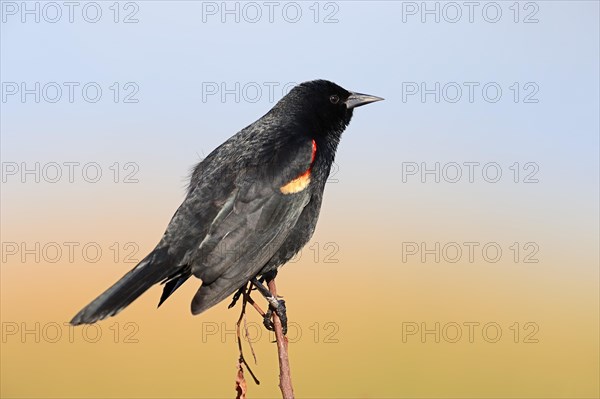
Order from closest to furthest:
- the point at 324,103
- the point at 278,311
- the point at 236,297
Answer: the point at 278,311 → the point at 236,297 → the point at 324,103

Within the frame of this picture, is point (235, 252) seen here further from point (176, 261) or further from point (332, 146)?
point (332, 146)

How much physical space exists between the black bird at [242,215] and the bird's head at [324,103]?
2 centimetres

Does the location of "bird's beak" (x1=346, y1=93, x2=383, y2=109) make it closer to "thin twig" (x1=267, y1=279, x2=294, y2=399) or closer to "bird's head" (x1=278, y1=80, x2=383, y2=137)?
"bird's head" (x1=278, y1=80, x2=383, y2=137)

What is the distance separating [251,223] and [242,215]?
7 centimetres

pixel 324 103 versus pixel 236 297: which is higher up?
pixel 324 103

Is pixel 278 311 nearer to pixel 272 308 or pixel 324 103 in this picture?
Answer: pixel 272 308

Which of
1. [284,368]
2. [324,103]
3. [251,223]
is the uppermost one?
[324,103]

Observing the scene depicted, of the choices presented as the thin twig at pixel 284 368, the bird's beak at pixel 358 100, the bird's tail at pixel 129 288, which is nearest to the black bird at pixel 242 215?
the bird's tail at pixel 129 288

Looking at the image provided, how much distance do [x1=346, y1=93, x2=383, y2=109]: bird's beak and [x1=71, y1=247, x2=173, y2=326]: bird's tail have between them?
173cm

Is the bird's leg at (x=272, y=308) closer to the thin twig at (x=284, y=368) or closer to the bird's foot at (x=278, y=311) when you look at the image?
the bird's foot at (x=278, y=311)

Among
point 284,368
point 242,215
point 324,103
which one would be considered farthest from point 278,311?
point 324,103

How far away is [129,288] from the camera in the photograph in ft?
11.5

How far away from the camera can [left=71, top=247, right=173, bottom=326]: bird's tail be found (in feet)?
10.9

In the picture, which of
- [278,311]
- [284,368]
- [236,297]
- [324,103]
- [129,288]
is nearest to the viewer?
[284,368]
